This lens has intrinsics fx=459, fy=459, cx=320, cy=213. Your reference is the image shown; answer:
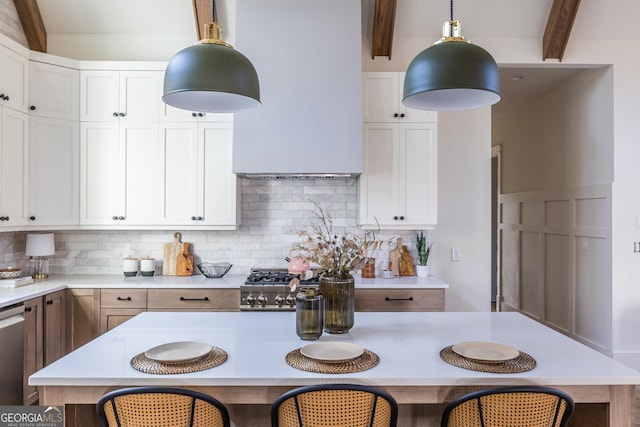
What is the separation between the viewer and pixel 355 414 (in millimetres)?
1496

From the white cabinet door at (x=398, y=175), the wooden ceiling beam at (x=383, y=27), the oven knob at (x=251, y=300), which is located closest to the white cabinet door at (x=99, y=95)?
the oven knob at (x=251, y=300)

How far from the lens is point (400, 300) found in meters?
3.61

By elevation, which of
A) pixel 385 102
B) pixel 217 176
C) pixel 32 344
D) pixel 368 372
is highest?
pixel 385 102

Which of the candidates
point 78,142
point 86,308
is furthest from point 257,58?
point 86,308

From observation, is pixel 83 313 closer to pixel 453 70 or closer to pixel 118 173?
pixel 118 173

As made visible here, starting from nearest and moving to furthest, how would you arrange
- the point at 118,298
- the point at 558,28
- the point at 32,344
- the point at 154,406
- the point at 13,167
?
the point at 154,406 < the point at 32,344 < the point at 13,167 < the point at 118,298 < the point at 558,28

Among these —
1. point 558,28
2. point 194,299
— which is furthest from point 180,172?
point 558,28

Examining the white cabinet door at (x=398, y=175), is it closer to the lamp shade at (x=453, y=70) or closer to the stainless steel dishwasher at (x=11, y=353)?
the lamp shade at (x=453, y=70)

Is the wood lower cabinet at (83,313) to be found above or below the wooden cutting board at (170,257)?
below

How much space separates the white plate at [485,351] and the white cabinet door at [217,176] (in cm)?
245

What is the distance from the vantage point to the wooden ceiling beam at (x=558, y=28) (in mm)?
3842

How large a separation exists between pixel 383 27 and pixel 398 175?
131 centimetres

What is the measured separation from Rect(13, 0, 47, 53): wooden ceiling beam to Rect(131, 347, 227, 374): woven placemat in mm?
3576

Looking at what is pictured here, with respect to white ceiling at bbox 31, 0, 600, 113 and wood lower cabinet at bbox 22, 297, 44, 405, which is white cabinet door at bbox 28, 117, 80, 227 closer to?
wood lower cabinet at bbox 22, 297, 44, 405
